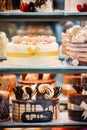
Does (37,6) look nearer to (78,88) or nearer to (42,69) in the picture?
(42,69)

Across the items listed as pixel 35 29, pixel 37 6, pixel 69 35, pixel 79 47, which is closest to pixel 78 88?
pixel 79 47

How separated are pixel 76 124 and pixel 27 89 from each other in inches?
20.4

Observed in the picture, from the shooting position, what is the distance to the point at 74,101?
367 cm

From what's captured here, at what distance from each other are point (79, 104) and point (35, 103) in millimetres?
382

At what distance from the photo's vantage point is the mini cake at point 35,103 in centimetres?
364

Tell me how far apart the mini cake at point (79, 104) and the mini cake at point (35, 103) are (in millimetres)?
141

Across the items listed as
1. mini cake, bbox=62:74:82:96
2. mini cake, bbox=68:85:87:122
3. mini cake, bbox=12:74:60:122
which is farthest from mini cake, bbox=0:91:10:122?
mini cake, bbox=62:74:82:96

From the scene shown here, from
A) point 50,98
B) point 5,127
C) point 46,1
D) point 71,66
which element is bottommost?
point 5,127

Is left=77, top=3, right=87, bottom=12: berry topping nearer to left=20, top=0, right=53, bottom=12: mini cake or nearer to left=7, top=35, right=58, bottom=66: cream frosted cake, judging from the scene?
left=20, top=0, right=53, bottom=12: mini cake

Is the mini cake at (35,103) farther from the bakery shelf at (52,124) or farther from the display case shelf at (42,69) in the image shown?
the display case shelf at (42,69)

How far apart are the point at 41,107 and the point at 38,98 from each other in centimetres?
8

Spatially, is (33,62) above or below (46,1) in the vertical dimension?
below

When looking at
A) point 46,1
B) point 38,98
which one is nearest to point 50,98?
point 38,98

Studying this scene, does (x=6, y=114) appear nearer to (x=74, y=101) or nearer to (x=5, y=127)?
(x=5, y=127)
